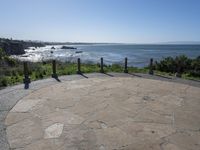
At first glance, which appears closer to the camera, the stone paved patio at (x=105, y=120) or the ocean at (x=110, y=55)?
the stone paved patio at (x=105, y=120)

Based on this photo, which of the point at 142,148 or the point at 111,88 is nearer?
the point at 142,148

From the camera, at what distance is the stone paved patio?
13.5ft

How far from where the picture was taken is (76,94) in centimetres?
775

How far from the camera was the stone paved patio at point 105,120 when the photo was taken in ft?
13.5

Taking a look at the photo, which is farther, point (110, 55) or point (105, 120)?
point (110, 55)

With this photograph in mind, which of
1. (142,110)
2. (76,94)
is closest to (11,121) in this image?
(76,94)

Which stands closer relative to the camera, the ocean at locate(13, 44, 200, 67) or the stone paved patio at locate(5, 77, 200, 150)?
the stone paved patio at locate(5, 77, 200, 150)

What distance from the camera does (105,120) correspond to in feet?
17.3

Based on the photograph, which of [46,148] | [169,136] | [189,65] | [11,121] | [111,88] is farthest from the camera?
[189,65]

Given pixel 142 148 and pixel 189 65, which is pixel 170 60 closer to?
pixel 189 65

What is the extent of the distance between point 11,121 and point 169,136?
12.4ft

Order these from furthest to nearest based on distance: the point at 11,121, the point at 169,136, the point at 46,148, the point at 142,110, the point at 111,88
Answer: the point at 111,88 → the point at 142,110 → the point at 11,121 → the point at 169,136 → the point at 46,148

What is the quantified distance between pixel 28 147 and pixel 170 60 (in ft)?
53.8

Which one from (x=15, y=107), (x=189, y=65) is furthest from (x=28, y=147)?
(x=189, y=65)
